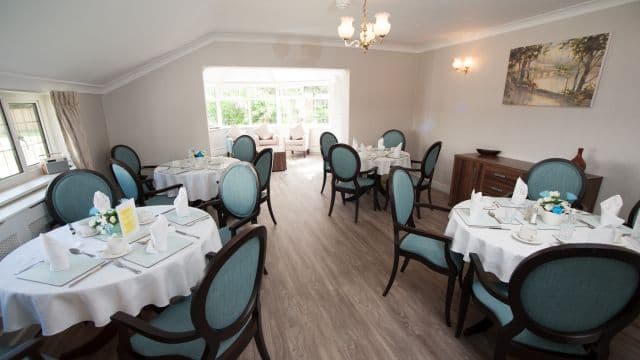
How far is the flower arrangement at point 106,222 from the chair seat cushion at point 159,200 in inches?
53.9

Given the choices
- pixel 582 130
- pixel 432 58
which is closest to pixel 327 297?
pixel 582 130

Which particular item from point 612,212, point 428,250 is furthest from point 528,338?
point 612,212

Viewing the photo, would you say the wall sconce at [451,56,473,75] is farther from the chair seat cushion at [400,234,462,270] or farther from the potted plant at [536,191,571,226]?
the chair seat cushion at [400,234,462,270]

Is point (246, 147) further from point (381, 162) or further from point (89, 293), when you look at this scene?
point (89, 293)

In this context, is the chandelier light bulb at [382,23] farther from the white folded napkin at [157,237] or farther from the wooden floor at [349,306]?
the white folded napkin at [157,237]

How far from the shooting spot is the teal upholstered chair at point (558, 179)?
2338 millimetres

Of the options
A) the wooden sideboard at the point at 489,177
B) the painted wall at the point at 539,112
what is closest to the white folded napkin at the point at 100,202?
the wooden sideboard at the point at 489,177

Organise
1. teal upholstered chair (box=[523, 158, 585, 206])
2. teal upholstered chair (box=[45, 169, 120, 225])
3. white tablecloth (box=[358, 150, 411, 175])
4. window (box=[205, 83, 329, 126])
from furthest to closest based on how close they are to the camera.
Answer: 1. window (box=[205, 83, 329, 126])
2. white tablecloth (box=[358, 150, 411, 175])
3. teal upholstered chair (box=[523, 158, 585, 206])
4. teal upholstered chair (box=[45, 169, 120, 225])

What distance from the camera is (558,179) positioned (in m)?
2.45

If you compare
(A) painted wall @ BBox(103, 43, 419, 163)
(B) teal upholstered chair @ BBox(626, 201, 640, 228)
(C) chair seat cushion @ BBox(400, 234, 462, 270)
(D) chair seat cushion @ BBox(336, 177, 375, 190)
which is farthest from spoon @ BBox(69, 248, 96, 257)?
(B) teal upholstered chair @ BBox(626, 201, 640, 228)

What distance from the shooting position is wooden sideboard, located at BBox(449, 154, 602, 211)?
117 inches

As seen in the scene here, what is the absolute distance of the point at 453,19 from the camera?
11.4ft

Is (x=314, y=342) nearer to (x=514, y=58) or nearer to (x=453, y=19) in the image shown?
(x=453, y=19)

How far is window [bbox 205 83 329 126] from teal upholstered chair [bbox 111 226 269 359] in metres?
7.42
